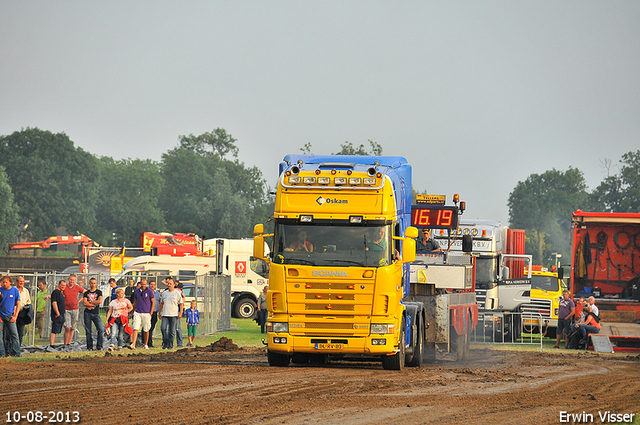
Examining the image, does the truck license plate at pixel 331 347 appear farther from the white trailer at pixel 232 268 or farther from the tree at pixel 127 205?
the tree at pixel 127 205

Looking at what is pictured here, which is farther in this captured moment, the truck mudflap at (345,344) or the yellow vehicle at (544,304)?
the yellow vehicle at (544,304)

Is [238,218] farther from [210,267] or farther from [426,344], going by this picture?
[426,344]

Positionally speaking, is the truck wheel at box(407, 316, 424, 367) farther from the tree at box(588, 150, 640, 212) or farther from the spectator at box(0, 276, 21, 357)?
the tree at box(588, 150, 640, 212)

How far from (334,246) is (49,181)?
98.2 metres

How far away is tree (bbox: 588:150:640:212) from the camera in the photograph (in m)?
131

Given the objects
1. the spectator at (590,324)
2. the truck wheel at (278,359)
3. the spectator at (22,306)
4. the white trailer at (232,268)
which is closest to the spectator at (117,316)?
the spectator at (22,306)

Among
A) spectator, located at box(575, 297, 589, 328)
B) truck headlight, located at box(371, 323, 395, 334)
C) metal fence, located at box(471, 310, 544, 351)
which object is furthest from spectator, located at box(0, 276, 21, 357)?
spectator, located at box(575, 297, 589, 328)

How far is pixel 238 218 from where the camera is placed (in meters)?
101

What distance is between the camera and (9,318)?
1912cm

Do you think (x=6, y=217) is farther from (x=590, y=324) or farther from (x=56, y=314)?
(x=590, y=324)

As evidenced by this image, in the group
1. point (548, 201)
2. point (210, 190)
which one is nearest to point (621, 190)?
point (548, 201)

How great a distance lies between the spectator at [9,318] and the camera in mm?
19141

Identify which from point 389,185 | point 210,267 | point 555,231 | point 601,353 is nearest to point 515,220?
point 555,231

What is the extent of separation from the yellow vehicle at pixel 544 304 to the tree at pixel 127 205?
85351 mm
